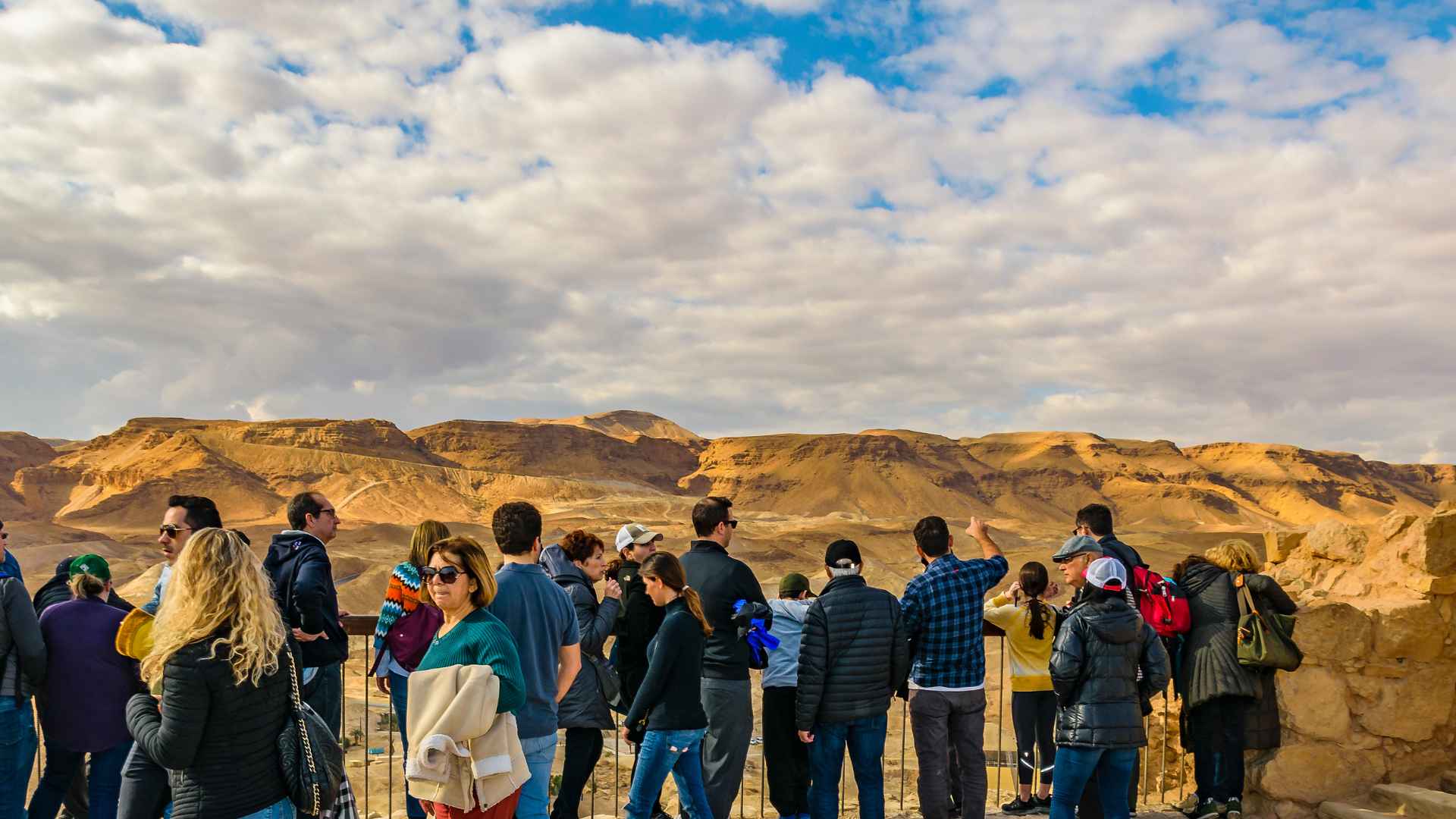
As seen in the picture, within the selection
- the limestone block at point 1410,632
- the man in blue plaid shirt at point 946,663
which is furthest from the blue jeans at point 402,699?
the limestone block at point 1410,632

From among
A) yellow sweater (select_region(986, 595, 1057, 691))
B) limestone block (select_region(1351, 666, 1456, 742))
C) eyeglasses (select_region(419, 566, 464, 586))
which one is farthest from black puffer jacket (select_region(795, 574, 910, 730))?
limestone block (select_region(1351, 666, 1456, 742))

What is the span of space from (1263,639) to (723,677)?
3.14 m

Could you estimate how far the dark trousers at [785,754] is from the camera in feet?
15.7

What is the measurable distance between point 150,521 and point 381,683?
66903 millimetres

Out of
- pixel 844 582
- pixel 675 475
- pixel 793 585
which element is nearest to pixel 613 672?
pixel 793 585

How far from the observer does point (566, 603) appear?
3.85 meters

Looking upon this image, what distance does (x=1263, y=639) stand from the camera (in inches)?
210

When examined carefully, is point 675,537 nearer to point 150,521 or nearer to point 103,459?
point 150,521

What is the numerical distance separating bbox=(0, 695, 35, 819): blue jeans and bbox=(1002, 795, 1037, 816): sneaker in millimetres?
5016

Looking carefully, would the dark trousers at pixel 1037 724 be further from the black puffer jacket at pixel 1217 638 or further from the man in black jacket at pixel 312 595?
the man in black jacket at pixel 312 595

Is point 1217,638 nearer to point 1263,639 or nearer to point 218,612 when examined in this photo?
point 1263,639

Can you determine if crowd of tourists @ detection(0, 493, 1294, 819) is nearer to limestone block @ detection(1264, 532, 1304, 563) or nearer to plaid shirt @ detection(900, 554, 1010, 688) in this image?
plaid shirt @ detection(900, 554, 1010, 688)

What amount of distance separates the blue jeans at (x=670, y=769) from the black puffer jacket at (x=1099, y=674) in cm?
171

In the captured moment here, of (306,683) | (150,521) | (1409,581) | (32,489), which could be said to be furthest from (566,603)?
(32,489)
